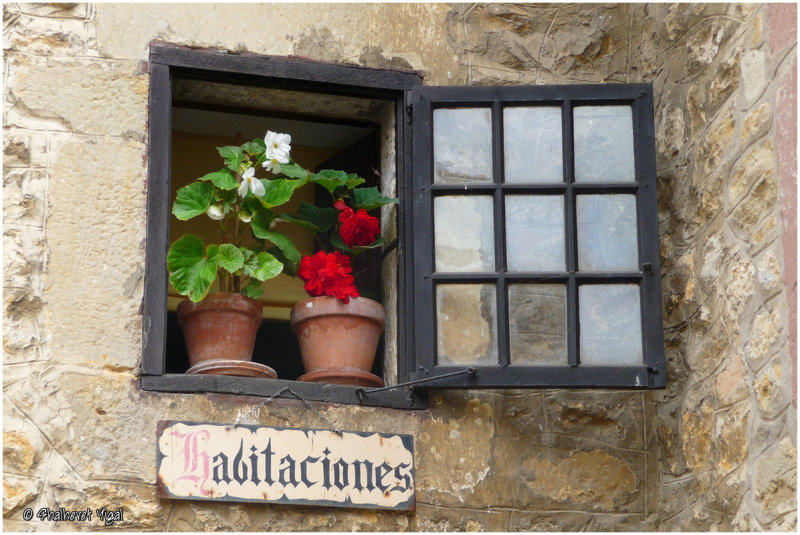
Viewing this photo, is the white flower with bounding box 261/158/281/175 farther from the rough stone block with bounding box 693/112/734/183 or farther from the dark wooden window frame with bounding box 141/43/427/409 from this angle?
the rough stone block with bounding box 693/112/734/183

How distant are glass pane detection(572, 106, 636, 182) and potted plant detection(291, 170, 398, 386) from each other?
2.00 ft

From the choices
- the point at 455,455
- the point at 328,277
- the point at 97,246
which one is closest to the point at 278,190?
the point at 328,277

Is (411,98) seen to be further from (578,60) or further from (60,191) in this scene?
(60,191)

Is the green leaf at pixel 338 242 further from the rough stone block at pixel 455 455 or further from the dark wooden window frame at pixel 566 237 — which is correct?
the rough stone block at pixel 455 455

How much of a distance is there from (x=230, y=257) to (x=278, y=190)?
255mm

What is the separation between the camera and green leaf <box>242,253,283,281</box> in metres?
3.84

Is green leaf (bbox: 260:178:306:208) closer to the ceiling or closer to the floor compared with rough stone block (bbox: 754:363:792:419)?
closer to the ceiling

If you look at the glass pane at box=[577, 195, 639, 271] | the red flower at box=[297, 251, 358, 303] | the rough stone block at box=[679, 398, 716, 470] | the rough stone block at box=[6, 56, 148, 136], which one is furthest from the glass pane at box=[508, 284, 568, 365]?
the rough stone block at box=[6, 56, 148, 136]

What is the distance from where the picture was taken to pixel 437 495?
379cm

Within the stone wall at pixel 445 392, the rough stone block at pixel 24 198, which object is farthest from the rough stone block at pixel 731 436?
the rough stone block at pixel 24 198

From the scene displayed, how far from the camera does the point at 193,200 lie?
390cm

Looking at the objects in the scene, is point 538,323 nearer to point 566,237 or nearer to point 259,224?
point 566,237

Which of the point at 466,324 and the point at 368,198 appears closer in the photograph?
the point at 466,324

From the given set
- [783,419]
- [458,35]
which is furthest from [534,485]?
[458,35]
